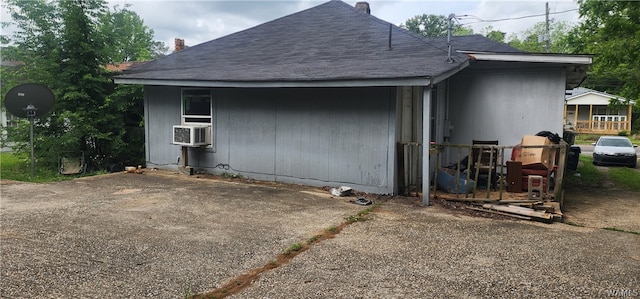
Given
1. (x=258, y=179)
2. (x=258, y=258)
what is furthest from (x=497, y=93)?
(x=258, y=258)

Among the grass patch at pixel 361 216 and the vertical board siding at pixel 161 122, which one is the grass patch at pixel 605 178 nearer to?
the grass patch at pixel 361 216

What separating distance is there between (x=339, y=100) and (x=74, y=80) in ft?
23.1

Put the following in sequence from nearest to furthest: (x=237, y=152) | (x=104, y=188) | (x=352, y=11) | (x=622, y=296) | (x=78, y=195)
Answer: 1. (x=622, y=296)
2. (x=78, y=195)
3. (x=104, y=188)
4. (x=237, y=152)
5. (x=352, y=11)

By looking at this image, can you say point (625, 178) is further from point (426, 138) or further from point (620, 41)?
point (426, 138)

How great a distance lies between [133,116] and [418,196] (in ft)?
27.3

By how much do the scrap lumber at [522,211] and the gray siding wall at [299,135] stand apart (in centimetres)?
175

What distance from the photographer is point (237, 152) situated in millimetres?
9078

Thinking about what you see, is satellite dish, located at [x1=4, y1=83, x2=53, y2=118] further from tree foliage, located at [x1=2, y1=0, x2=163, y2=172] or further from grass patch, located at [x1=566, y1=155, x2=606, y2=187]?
grass patch, located at [x1=566, y1=155, x2=606, y2=187]

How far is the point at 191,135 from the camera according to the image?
29.5 ft

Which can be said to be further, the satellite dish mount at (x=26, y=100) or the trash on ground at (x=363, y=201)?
the satellite dish mount at (x=26, y=100)

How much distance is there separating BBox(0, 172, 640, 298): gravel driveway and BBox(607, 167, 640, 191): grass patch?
6.03 metres

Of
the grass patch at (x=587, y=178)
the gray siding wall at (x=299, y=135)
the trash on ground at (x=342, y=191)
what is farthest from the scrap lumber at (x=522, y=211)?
the grass patch at (x=587, y=178)

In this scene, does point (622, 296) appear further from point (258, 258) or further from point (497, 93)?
point (497, 93)

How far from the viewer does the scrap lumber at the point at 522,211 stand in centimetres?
572
